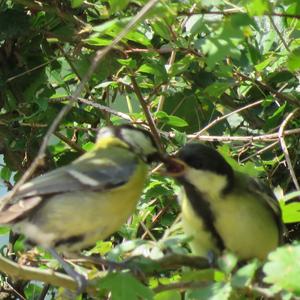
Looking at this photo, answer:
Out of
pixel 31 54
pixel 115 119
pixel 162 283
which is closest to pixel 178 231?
pixel 162 283

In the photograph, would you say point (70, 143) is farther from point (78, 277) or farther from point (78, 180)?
point (78, 277)

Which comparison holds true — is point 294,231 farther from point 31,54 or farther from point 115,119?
point 31,54

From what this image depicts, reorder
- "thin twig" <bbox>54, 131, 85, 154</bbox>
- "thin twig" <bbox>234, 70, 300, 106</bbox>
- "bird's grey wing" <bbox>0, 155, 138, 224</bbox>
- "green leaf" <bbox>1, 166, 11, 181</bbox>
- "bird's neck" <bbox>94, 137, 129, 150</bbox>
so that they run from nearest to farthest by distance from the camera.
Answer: "bird's grey wing" <bbox>0, 155, 138, 224</bbox> < "bird's neck" <bbox>94, 137, 129, 150</bbox> < "thin twig" <bbox>234, 70, 300, 106</bbox> < "thin twig" <bbox>54, 131, 85, 154</bbox> < "green leaf" <bbox>1, 166, 11, 181</bbox>

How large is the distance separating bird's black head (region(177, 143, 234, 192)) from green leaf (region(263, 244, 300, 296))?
0.60m

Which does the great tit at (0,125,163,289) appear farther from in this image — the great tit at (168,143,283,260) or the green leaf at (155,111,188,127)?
the green leaf at (155,111,188,127)

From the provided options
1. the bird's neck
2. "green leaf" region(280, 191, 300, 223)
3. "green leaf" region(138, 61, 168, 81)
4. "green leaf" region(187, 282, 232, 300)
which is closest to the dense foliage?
"green leaf" region(138, 61, 168, 81)

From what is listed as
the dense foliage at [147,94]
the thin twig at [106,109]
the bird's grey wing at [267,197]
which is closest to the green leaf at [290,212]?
the bird's grey wing at [267,197]

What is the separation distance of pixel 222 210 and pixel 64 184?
382 mm

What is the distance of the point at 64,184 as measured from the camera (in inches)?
73.7

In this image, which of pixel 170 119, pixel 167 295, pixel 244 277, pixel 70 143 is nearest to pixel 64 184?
pixel 167 295

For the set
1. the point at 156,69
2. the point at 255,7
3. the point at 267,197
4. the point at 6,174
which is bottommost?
the point at 6,174

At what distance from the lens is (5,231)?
2541 mm

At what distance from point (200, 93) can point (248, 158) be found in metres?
0.27

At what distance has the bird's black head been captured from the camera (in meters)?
1.97
